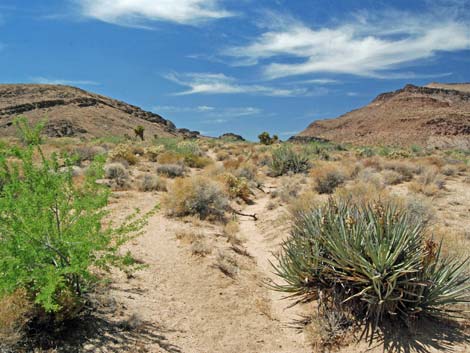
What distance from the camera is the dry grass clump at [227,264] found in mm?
6867

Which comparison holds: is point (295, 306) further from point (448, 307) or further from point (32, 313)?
point (32, 313)

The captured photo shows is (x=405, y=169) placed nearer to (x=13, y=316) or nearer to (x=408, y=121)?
(x=13, y=316)

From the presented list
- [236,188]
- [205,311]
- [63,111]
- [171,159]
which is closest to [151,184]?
[236,188]

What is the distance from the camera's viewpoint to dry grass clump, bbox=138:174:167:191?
40.8 ft

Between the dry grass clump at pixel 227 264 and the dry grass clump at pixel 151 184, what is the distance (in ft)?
18.7

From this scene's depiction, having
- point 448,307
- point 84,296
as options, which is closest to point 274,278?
point 448,307

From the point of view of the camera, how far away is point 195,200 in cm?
1015

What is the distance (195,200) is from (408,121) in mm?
72153

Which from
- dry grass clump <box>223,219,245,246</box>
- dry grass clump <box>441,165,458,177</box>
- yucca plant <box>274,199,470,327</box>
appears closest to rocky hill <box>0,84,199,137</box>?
dry grass clump <box>223,219,245,246</box>

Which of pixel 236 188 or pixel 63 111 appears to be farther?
pixel 63 111

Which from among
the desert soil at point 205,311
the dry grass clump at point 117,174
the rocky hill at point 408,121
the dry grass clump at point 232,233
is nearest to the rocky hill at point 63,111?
the dry grass clump at point 117,174

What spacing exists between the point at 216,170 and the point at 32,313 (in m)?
12.1

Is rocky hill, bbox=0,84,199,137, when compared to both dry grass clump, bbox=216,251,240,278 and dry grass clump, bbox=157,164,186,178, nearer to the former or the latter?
dry grass clump, bbox=157,164,186,178

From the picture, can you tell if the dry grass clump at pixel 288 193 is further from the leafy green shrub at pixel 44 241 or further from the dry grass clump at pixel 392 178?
the leafy green shrub at pixel 44 241
